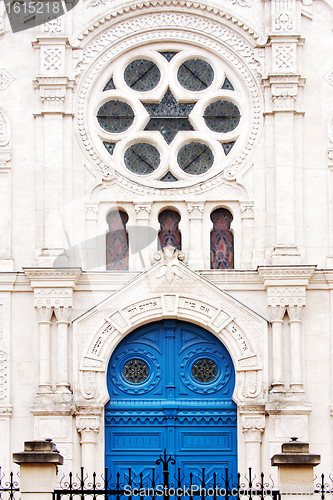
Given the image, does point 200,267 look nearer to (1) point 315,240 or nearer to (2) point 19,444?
(1) point 315,240

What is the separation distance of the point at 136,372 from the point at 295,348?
2.66m

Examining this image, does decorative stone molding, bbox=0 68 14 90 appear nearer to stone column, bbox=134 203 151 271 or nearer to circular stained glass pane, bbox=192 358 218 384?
stone column, bbox=134 203 151 271

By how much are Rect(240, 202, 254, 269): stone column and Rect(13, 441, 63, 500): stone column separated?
5.42 meters

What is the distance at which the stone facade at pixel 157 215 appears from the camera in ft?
55.6

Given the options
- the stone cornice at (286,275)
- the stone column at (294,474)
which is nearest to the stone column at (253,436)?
the stone cornice at (286,275)

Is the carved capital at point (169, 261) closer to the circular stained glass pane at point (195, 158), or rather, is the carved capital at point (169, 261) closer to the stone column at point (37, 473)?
the circular stained glass pane at point (195, 158)

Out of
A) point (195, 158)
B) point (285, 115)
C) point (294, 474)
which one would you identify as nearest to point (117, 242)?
point (195, 158)

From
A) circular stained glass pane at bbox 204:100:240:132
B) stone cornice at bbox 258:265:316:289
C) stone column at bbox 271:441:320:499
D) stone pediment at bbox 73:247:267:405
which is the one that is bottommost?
stone column at bbox 271:441:320:499

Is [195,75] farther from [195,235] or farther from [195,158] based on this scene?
[195,235]

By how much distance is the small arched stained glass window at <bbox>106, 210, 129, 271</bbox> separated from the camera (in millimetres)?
17891

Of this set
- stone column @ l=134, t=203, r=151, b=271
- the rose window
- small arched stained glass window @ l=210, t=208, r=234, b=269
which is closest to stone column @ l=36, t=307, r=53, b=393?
stone column @ l=134, t=203, r=151, b=271

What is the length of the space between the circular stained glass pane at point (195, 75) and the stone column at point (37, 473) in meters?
7.60

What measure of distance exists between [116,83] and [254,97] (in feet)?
7.99

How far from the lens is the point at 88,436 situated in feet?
54.9
